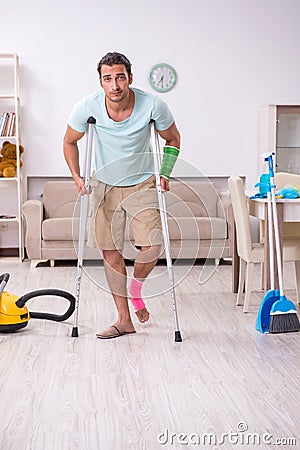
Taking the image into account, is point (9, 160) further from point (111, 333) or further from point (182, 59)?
point (111, 333)

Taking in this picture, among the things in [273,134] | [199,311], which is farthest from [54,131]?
[199,311]

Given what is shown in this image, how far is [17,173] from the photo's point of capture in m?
6.96

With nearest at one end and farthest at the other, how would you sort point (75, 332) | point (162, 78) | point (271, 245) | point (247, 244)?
point (75, 332)
point (271, 245)
point (247, 244)
point (162, 78)

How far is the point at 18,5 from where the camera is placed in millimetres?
7141

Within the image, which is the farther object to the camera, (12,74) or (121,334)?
(12,74)

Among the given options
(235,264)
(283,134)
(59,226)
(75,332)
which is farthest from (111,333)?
(283,134)

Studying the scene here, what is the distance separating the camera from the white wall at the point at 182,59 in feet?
23.6

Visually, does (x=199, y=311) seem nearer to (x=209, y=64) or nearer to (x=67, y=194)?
(x=67, y=194)

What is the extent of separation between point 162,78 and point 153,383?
4.66m

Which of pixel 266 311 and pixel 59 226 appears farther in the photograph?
pixel 59 226

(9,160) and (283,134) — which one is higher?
(283,134)

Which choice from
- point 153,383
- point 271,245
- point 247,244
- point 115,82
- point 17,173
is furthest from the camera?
point 17,173

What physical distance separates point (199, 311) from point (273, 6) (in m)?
3.89

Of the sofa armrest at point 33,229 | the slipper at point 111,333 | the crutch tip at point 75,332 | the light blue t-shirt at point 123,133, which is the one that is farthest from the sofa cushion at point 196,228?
the sofa armrest at point 33,229
